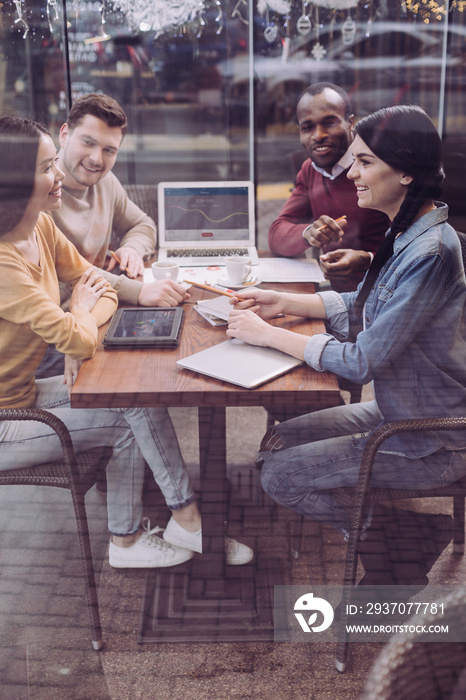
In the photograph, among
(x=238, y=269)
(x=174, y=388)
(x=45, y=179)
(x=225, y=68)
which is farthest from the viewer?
(x=225, y=68)

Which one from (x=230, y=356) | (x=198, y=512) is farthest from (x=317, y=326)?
(x=198, y=512)

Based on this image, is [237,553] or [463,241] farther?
[237,553]

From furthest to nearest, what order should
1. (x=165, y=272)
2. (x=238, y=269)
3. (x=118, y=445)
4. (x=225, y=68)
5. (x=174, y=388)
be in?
(x=225, y=68)
(x=165, y=272)
(x=238, y=269)
(x=118, y=445)
(x=174, y=388)

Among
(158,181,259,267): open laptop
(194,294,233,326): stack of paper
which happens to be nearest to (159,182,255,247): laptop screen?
(158,181,259,267): open laptop

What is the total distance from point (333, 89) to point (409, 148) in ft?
1.13

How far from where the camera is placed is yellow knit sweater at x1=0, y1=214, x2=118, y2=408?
134 centimetres

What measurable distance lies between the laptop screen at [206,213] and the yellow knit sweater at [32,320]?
553mm

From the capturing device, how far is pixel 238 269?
1695mm

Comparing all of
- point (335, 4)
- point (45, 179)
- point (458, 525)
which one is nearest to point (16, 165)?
point (45, 179)

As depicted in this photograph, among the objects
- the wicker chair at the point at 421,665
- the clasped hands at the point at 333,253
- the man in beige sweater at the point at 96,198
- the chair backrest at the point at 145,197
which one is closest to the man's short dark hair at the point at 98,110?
the man in beige sweater at the point at 96,198

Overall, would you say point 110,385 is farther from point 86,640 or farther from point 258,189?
point 258,189

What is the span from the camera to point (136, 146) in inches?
72.8

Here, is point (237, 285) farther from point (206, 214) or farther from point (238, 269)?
point (206, 214)

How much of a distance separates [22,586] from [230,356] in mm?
857
